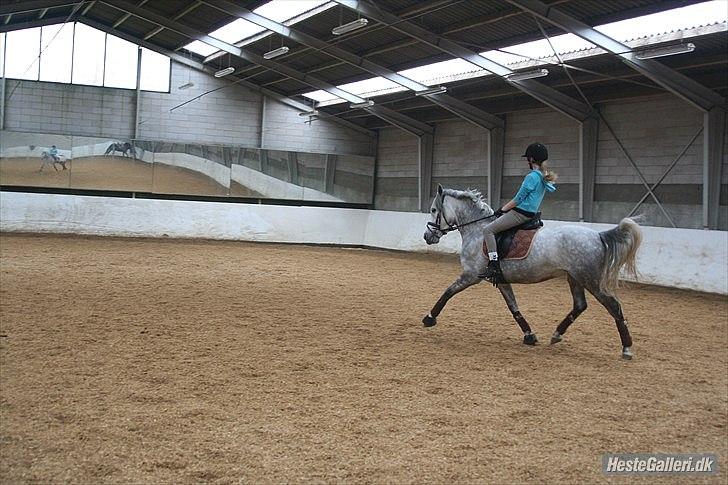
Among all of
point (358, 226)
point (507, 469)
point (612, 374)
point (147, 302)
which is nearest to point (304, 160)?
point (358, 226)

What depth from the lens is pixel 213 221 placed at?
69.8 feet

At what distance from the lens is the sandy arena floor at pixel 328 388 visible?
3.61m

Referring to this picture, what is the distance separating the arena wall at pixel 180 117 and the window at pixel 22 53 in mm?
310

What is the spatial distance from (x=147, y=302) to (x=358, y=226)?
1517 cm

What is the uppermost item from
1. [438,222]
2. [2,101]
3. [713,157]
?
[2,101]

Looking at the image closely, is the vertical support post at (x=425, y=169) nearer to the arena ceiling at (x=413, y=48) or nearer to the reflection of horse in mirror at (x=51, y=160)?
the arena ceiling at (x=413, y=48)

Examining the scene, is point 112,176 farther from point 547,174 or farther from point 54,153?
point 547,174

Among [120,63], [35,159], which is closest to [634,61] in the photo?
[120,63]

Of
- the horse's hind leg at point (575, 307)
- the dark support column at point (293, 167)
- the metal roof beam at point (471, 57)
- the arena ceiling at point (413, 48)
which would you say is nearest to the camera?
the horse's hind leg at point (575, 307)

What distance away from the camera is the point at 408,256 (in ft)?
63.5

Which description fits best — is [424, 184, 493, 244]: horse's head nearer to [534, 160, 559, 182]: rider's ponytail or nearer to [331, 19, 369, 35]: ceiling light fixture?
[534, 160, 559, 182]: rider's ponytail

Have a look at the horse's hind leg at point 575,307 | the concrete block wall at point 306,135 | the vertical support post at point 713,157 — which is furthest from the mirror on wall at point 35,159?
the horse's hind leg at point 575,307

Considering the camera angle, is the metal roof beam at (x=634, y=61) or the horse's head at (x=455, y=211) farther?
the metal roof beam at (x=634, y=61)

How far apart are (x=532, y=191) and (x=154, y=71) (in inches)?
751
